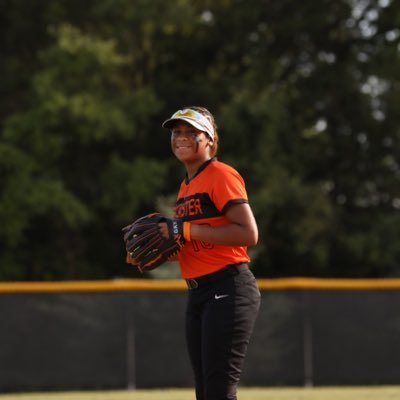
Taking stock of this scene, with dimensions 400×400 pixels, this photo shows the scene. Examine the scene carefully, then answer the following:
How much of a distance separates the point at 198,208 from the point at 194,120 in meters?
0.41

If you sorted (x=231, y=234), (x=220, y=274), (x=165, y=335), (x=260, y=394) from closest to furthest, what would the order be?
1. (x=231, y=234)
2. (x=220, y=274)
3. (x=260, y=394)
4. (x=165, y=335)

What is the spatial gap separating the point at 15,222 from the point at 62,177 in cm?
256

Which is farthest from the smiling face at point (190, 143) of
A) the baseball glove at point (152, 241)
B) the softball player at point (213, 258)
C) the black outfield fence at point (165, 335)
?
the black outfield fence at point (165, 335)

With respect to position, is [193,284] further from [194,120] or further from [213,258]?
[194,120]

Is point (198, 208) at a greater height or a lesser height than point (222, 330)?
greater

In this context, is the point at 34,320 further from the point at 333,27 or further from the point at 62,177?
the point at 333,27

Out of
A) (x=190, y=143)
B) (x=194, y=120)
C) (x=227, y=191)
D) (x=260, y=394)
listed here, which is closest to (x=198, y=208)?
(x=227, y=191)

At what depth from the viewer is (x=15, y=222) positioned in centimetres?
2903

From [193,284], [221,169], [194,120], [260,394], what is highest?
[194,120]

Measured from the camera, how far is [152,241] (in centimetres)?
461

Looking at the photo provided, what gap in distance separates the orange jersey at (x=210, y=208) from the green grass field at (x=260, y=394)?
553 centimetres

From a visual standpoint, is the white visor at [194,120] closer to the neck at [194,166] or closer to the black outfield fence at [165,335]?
→ the neck at [194,166]

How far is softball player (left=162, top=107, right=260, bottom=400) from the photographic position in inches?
172

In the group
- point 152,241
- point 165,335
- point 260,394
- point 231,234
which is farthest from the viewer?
point 165,335
